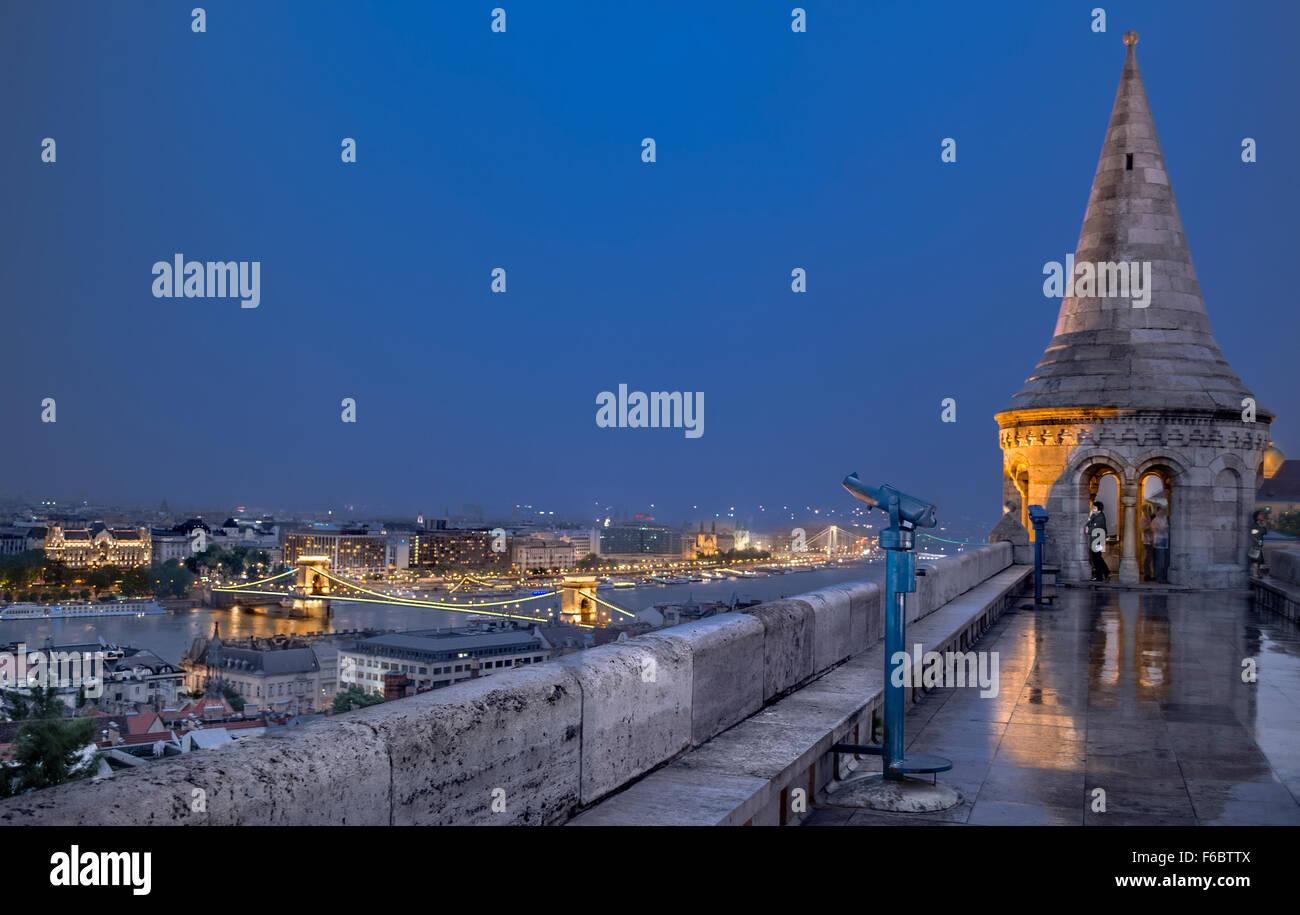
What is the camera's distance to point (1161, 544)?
19297 mm

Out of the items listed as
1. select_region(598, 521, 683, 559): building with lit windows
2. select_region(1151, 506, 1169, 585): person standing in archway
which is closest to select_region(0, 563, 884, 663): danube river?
select_region(598, 521, 683, 559): building with lit windows

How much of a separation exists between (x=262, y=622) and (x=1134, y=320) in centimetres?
7171

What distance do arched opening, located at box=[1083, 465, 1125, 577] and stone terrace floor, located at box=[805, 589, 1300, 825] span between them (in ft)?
25.6

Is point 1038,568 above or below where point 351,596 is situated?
above

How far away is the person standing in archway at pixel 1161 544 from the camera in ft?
62.2

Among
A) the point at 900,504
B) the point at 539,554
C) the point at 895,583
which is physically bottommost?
the point at 539,554

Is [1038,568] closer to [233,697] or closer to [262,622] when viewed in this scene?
[233,697]

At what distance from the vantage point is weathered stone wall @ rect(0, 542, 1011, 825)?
2037 millimetres

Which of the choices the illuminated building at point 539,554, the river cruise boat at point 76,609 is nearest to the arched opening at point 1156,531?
the illuminated building at point 539,554

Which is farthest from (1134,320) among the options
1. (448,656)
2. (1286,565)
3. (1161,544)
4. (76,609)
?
(76,609)

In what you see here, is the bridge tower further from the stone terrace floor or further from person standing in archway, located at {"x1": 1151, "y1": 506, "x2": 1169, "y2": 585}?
the stone terrace floor
